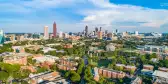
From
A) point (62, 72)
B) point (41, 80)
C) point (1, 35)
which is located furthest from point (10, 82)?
point (1, 35)

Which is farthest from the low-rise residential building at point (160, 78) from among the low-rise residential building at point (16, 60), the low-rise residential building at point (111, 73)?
the low-rise residential building at point (16, 60)

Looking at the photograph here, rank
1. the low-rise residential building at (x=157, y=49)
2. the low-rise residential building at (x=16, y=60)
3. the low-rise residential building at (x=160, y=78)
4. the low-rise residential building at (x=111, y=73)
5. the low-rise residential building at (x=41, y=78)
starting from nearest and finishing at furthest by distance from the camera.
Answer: the low-rise residential building at (x=160, y=78)
the low-rise residential building at (x=41, y=78)
the low-rise residential building at (x=111, y=73)
the low-rise residential building at (x=16, y=60)
the low-rise residential building at (x=157, y=49)

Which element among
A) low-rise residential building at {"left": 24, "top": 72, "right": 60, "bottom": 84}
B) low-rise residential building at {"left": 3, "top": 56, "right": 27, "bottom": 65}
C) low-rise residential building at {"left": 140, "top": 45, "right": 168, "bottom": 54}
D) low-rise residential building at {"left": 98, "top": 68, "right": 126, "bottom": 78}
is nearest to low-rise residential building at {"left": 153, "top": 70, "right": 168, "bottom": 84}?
low-rise residential building at {"left": 98, "top": 68, "right": 126, "bottom": 78}

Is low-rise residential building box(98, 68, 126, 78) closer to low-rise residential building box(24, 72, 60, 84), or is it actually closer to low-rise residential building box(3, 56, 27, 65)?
low-rise residential building box(24, 72, 60, 84)

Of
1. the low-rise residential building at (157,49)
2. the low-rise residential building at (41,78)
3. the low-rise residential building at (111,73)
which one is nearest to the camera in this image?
the low-rise residential building at (41,78)

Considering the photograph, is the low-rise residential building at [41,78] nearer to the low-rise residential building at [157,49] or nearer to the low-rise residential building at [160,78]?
the low-rise residential building at [160,78]

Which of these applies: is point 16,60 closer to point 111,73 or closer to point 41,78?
point 41,78

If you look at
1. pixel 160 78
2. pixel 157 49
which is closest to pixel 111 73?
pixel 160 78

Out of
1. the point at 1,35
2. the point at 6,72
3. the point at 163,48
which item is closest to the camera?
the point at 6,72

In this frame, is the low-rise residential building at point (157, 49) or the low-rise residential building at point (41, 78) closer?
the low-rise residential building at point (41, 78)

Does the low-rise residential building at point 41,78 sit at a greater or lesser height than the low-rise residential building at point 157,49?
lesser

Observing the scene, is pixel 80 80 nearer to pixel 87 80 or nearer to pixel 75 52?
pixel 87 80
